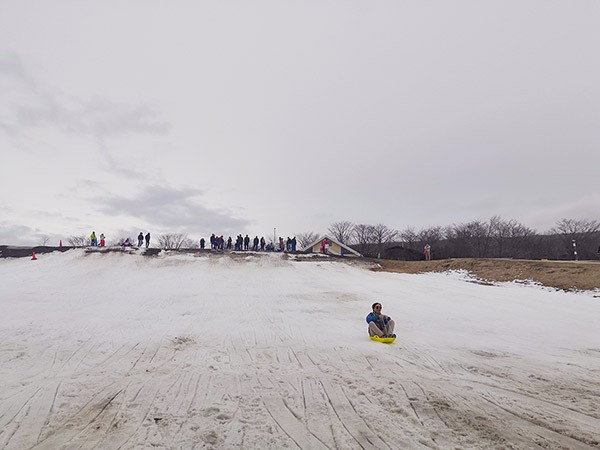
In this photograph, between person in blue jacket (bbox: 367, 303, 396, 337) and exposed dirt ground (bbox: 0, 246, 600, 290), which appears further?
exposed dirt ground (bbox: 0, 246, 600, 290)

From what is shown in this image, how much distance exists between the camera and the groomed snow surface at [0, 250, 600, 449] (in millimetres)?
3592

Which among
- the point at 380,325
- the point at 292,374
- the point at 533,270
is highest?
the point at 533,270

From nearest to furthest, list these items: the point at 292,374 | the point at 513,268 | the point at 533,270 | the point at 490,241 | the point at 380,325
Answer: the point at 292,374 < the point at 380,325 < the point at 533,270 < the point at 513,268 < the point at 490,241

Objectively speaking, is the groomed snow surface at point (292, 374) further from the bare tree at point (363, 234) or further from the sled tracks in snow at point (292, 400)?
the bare tree at point (363, 234)

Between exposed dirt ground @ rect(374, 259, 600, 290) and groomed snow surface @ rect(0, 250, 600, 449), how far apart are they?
3616mm

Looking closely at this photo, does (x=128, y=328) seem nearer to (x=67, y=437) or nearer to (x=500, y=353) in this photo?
(x=67, y=437)

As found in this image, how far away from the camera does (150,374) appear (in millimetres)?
5449

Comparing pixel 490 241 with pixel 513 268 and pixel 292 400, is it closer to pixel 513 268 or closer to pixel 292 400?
pixel 513 268

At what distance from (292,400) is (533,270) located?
2163cm

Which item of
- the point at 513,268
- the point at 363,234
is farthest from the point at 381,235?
the point at 513,268

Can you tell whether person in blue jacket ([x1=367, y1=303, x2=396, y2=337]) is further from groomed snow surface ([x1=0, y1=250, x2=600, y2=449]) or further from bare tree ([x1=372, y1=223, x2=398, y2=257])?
bare tree ([x1=372, y1=223, x2=398, y2=257])

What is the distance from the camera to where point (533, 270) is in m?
20.6

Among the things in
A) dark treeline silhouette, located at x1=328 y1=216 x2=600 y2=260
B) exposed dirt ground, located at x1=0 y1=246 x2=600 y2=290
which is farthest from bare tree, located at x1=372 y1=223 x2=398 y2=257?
exposed dirt ground, located at x1=0 y1=246 x2=600 y2=290

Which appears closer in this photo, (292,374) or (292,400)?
(292,400)
